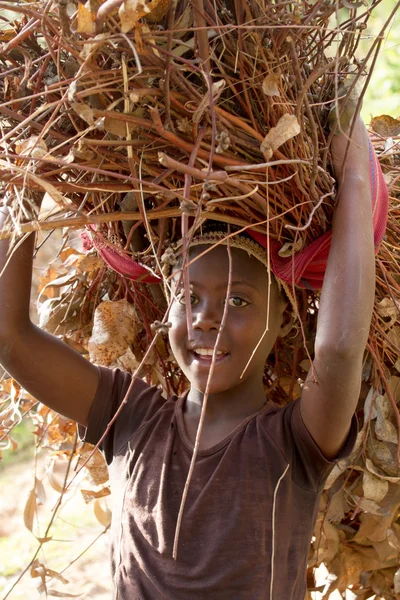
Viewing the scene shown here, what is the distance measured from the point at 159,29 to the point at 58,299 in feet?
2.45

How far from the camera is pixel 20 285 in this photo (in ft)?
4.41

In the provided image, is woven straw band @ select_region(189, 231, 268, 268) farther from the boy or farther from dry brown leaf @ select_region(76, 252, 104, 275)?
dry brown leaf @ select_region(76, 252, 104, 275)

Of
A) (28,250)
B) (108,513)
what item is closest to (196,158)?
(28,250)

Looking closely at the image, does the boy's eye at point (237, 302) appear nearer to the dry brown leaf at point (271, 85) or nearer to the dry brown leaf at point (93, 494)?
the dry brown leaf at point (271, 85)

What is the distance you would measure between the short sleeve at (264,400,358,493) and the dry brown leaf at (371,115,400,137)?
578 mm

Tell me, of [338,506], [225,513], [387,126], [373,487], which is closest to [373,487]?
[373,487]

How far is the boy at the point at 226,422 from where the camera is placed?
1.18m

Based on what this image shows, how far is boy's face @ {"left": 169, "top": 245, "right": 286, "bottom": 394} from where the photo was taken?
129 centimetres

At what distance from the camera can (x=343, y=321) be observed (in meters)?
1.16

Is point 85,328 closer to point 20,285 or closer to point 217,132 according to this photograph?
point 20,285

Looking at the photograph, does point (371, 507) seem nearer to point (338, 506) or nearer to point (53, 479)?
point (338, 506)

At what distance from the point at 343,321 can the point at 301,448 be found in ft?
0.72

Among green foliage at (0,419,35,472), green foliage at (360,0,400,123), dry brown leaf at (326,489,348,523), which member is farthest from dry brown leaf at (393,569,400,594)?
green foliage at (0,419,35,472)

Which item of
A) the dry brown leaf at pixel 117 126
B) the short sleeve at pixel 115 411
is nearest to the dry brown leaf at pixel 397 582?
the short sleeve at pixel 115 411
